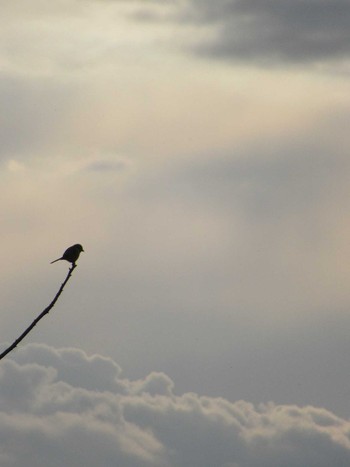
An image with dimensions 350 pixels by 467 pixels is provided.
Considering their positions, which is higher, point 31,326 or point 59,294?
point 59,294

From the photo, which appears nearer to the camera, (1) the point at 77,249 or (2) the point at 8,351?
(2) the point at 8,351

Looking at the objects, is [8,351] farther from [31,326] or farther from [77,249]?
[77,249]

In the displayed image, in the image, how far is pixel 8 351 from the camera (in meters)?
11.6

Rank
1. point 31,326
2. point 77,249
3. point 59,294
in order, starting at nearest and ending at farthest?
point 31,326
point 59,294
point 77,249

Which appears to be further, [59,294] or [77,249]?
[77,249]

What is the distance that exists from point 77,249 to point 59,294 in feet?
51.8

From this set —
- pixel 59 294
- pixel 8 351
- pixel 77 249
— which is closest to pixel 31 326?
pixel 8 351

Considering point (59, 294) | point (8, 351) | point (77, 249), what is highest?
point (77, 249)

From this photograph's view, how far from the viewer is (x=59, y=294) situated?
1327 cm

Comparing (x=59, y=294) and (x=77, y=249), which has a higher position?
(x=77, y=249)

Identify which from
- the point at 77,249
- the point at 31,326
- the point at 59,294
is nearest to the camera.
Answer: the point at 31,326

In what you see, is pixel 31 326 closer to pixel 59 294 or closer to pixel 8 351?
pixel 8 351

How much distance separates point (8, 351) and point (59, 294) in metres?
1.93

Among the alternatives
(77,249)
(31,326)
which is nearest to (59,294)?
(31,326)
